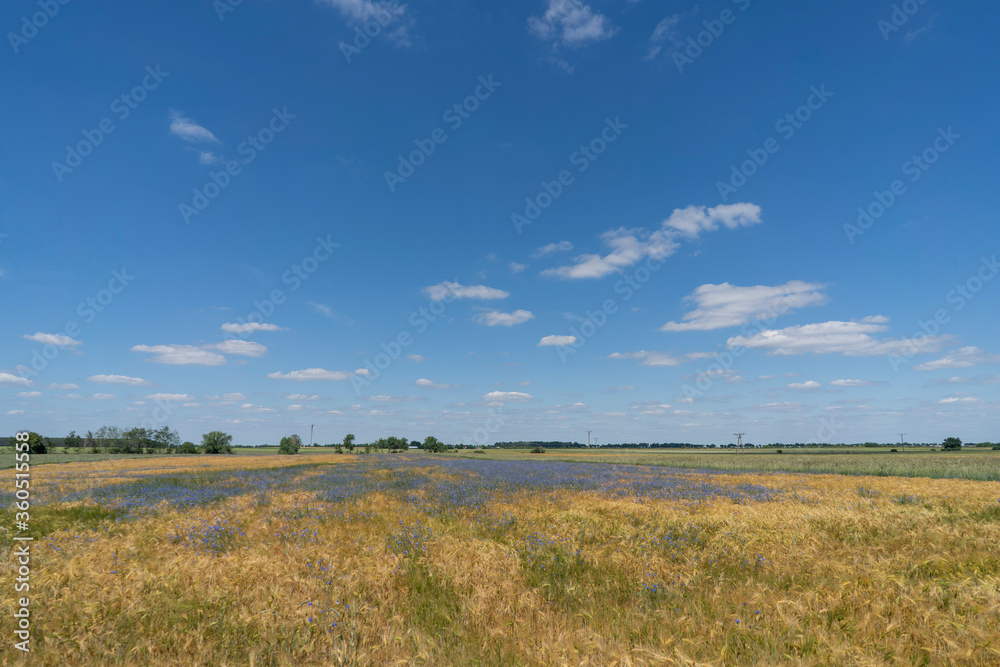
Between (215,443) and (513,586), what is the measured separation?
120686 mm

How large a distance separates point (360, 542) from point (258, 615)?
3.17m

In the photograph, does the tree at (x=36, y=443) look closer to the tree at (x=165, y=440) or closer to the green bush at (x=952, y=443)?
the tree at (x=165, y=440)

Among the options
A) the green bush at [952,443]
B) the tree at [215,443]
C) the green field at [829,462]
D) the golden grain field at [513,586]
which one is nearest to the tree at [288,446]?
the tree at [215,443]

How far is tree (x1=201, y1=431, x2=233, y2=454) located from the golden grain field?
108956 millimetres

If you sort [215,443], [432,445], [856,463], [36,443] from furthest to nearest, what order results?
[432,445]
[215,443]
[36,443]
[856,463]

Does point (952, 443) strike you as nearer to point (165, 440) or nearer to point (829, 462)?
point (829, 462)

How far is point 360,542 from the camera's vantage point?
7.96m

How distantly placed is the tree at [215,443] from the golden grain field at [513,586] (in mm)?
108956

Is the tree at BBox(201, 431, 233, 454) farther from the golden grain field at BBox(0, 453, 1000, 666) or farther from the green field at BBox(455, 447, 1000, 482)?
the golden grain field at BBox(0, 453, 1000, 666)

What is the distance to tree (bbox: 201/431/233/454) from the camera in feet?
323

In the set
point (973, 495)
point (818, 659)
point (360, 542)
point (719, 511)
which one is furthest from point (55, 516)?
point (973, 495)

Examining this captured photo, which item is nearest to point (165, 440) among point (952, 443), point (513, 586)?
point (513, 586)

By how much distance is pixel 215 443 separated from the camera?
9938 centimetres

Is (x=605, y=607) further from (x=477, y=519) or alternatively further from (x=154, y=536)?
(x=154, y=536)
